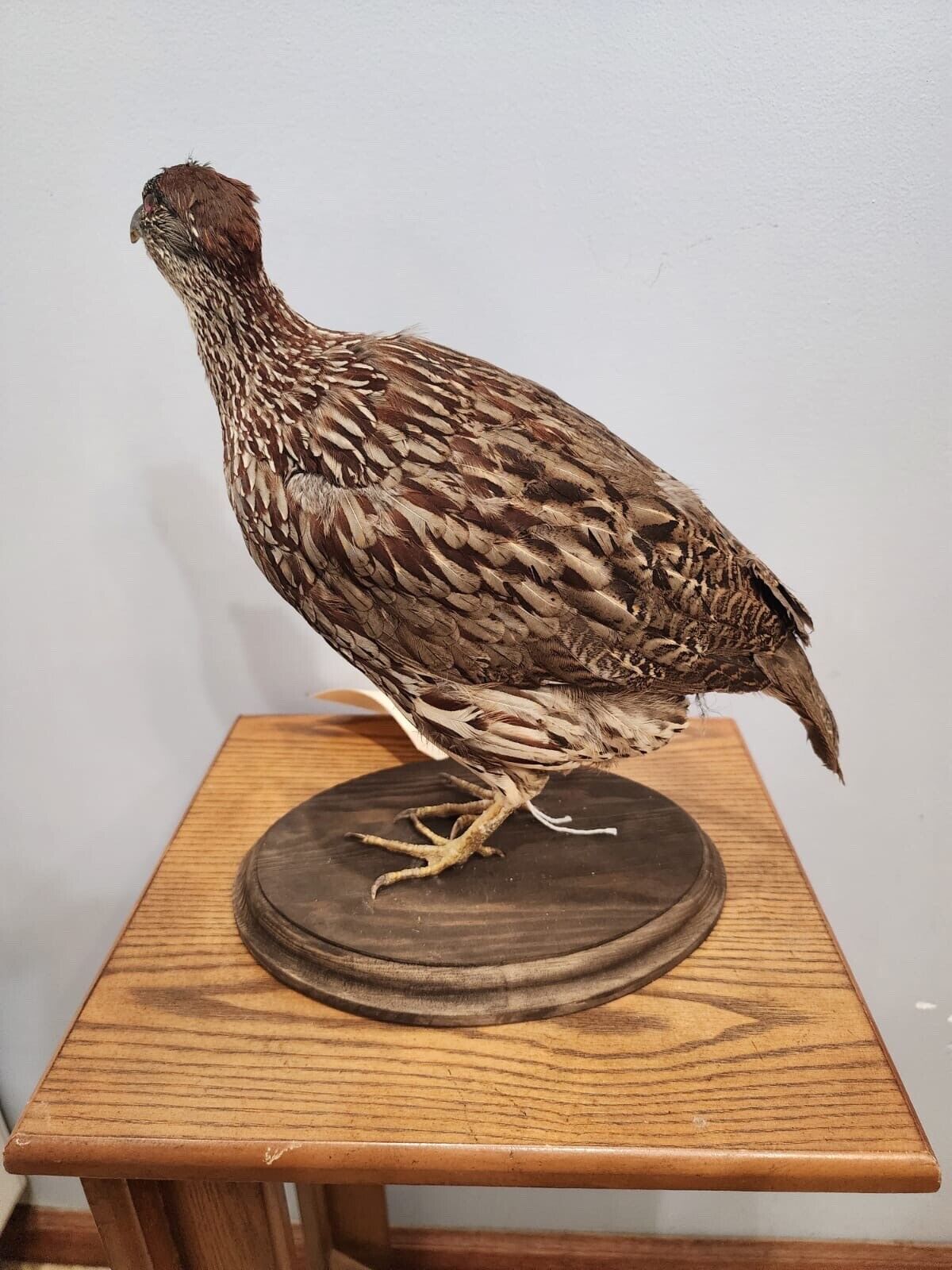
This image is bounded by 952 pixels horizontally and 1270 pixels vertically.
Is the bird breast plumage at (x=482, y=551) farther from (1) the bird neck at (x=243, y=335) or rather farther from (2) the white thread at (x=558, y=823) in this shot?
(2) the white thread at (x=558, y=823)

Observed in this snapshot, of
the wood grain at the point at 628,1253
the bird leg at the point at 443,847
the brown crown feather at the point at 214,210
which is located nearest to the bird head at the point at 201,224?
the brown crown feather at the point at 214,210

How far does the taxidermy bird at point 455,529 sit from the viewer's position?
2.24ft

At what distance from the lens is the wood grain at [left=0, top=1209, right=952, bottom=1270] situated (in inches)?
52.1

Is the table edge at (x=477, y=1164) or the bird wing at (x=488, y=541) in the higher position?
the bird wing at (x=488, y=541)

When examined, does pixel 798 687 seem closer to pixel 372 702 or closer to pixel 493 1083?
pixel 493 1083

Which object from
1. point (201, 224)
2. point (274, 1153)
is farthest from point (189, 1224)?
point (201, 224)

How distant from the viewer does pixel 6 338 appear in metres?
1.05

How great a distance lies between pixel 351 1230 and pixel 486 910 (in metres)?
0.68

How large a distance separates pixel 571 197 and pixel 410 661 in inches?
23.7

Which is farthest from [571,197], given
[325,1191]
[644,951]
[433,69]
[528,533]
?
[325,1191]

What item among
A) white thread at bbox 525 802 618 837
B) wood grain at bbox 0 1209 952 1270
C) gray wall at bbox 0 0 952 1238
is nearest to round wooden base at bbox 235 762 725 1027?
white thread at bbox 525 802 618 837

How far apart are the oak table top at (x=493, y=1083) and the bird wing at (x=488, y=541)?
27 cm

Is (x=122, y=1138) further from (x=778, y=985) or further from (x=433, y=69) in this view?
(x=433, y=69)

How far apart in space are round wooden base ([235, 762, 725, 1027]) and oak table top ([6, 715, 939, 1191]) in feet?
0.07
